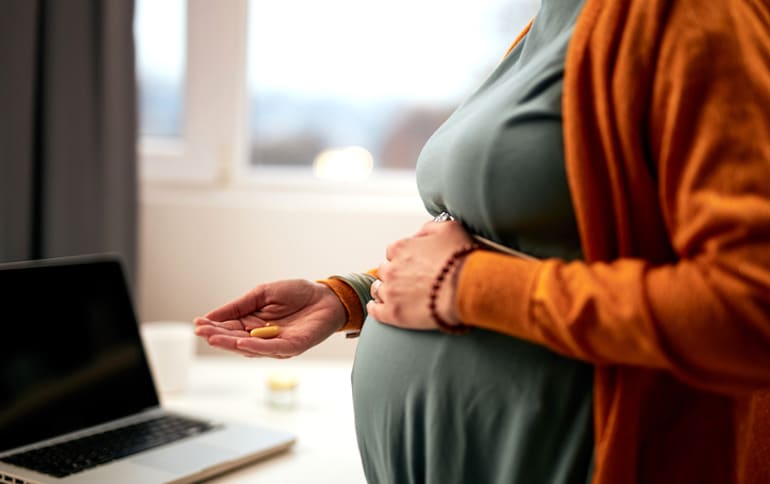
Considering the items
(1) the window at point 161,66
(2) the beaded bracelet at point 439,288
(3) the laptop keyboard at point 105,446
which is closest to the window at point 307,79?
(1) the window at point 161,66

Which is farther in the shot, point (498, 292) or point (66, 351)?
point (66, 351)

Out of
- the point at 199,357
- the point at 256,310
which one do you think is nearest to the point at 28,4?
the point at 199,357

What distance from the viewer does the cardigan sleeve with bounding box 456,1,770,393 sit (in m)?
0.60

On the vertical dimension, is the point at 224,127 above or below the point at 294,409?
above

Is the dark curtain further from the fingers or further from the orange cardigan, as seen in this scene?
the orange cardigan

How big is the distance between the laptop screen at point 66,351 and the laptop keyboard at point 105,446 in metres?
0.05

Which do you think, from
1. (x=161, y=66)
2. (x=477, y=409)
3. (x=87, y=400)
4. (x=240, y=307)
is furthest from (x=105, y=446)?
(x=161, y=66)

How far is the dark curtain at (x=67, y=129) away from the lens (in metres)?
1.82

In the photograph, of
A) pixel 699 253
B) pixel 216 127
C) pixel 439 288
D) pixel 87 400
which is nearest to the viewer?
pixel 699 253

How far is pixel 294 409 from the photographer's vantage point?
154 centimetres

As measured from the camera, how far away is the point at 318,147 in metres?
2.26

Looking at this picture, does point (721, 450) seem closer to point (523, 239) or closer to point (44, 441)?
point (523, 239)

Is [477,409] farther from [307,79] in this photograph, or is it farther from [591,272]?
[307,79]

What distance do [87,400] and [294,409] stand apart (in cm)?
38
